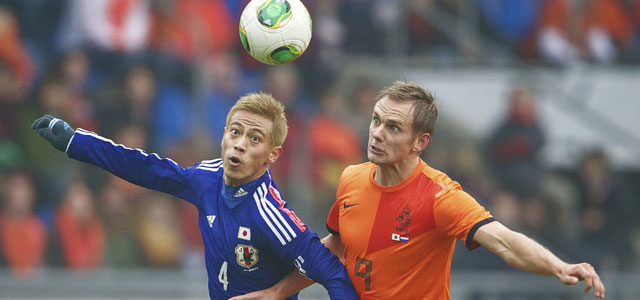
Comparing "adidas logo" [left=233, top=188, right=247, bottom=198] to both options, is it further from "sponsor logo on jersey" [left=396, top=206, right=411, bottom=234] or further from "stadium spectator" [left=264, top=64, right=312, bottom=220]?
"stadium spectator" [left=264, top=64, right=312, bottom=220]

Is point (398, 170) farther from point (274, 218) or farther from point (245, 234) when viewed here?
point (245, 234)

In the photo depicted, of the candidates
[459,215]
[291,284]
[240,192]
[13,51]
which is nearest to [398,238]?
[459,215]

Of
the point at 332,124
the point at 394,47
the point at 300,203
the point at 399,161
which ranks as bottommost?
the point at 399,161

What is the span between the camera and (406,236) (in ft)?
17.4

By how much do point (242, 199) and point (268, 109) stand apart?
57 cm

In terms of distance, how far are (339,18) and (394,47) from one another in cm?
78

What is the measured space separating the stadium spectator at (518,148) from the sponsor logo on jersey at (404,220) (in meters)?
5.58

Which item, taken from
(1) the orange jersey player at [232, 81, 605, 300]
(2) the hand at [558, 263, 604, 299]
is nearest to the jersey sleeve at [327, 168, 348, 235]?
(1) the orange jersey player at [232, 81, 605, 300]

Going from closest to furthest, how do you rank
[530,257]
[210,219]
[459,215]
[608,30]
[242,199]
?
[530,257] → [459,215] → [242,199] → [210,219] → [608,30]

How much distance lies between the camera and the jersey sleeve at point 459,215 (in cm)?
500

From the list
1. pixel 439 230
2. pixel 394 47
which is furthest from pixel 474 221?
pixel 394 47

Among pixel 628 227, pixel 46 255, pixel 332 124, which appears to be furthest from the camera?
pixel 628 227

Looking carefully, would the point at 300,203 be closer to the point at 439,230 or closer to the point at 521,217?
the point at 521,217

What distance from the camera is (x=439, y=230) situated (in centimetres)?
520
